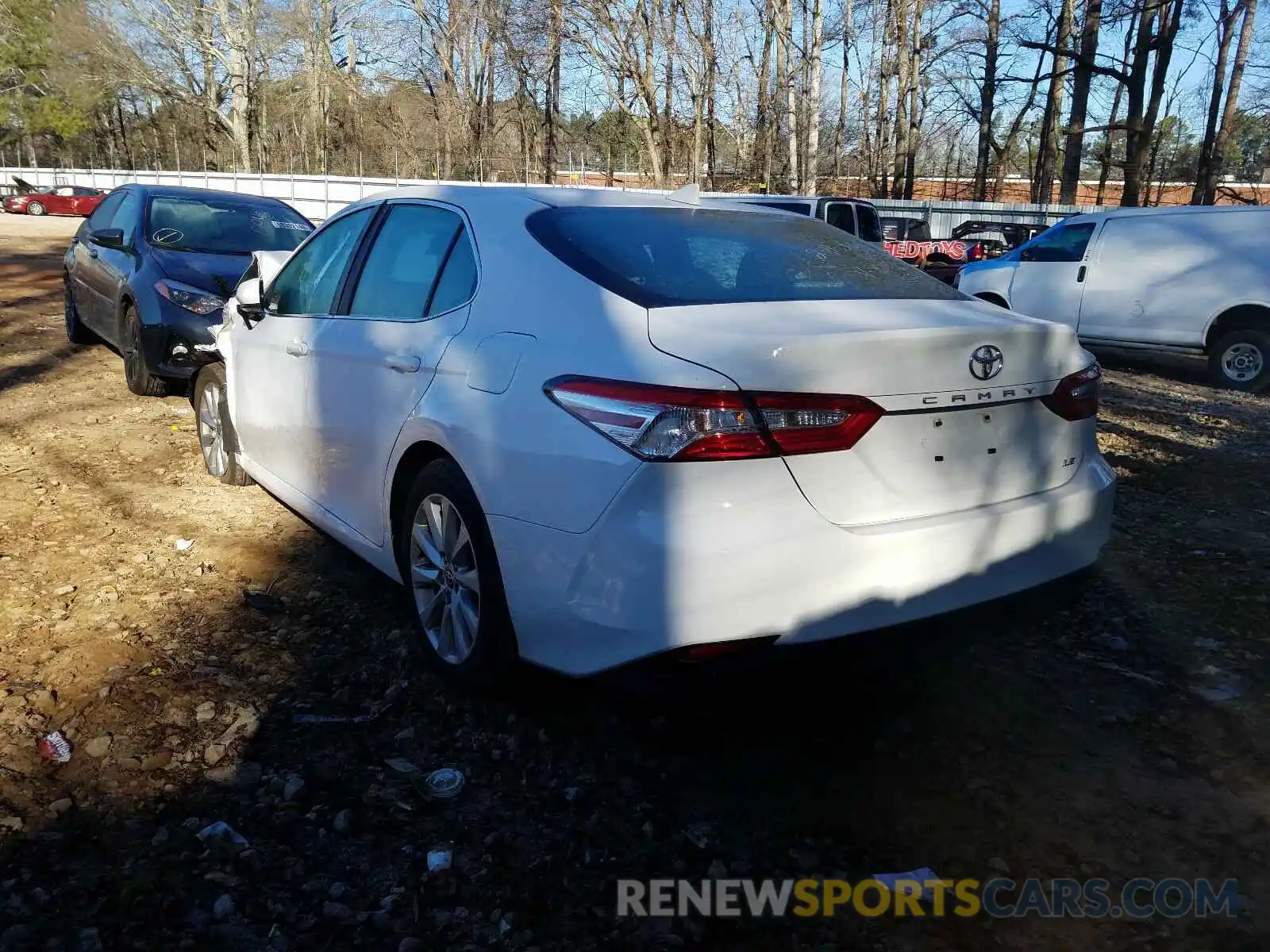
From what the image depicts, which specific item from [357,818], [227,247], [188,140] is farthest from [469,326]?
[188,140]

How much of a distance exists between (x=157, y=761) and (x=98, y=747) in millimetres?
204

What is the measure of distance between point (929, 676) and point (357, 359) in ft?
7.37

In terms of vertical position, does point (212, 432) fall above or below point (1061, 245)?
below

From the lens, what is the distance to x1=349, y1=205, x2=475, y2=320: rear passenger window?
11.2ft

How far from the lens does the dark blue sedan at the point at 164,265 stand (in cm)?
691

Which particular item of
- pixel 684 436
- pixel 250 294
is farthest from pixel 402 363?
pixel 250 294

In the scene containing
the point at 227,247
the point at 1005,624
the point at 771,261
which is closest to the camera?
the point at 1005,624

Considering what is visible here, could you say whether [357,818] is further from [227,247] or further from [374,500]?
[227,247]

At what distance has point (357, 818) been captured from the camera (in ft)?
8.58

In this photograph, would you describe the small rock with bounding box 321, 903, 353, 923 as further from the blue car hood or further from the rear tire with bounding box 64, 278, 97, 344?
the rear tire with bounding box 64, 278, 97, 344

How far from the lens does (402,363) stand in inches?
130

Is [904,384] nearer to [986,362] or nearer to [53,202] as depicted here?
[986,362]

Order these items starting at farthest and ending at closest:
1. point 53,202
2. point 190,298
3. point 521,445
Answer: point 53,202 < point 190,298 < point 521,445

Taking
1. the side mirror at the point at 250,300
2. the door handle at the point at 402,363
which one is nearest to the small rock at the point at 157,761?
the door handle at the point at 402,363
